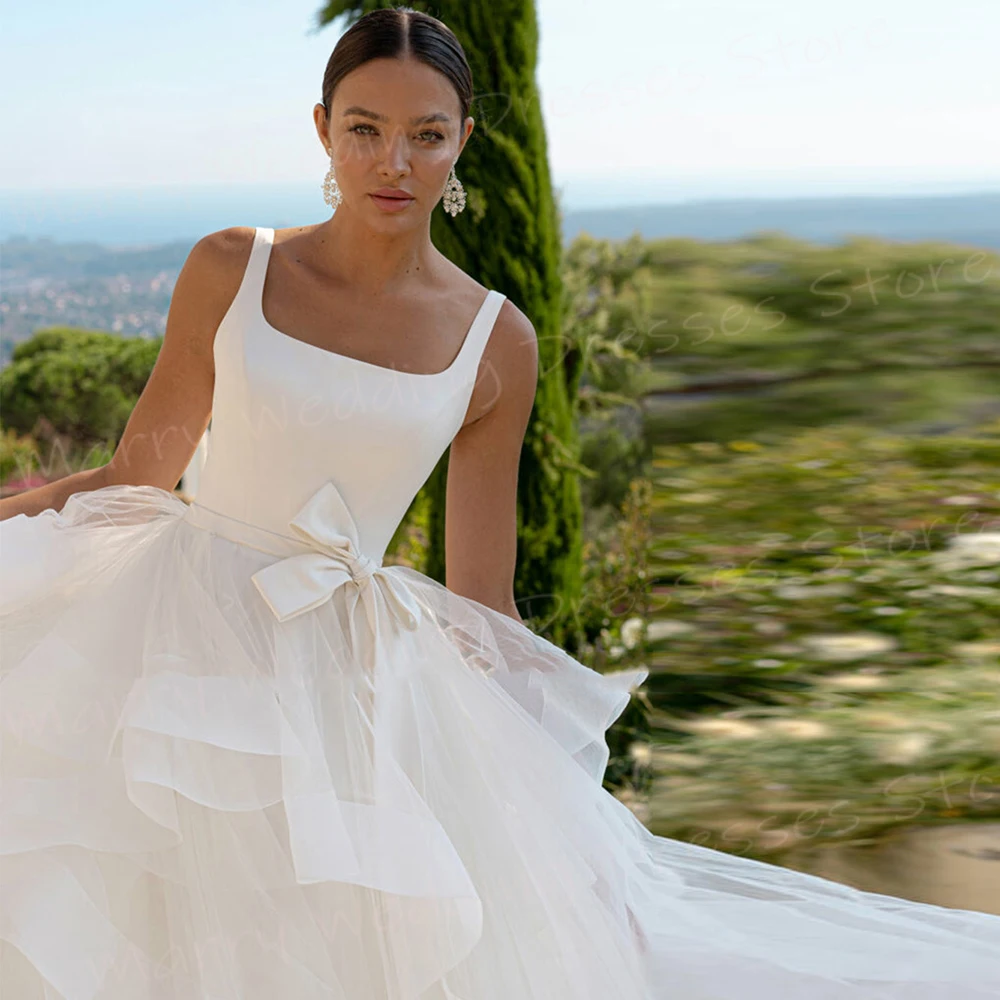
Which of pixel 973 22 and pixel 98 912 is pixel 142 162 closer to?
pixel 973 22

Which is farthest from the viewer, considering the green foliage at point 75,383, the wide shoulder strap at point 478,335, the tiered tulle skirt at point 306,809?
the green foliage at point 75,383

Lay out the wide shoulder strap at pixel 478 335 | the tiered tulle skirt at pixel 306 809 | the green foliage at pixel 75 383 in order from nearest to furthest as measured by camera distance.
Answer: the tiered tulle skirt at pixel 306 809
the wide shoulder strap at pixel 478 335
the green foliage at pixel 75 383

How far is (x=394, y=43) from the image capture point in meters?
1.31

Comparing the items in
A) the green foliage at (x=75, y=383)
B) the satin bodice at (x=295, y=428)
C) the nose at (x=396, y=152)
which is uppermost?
the nose at (x=396, y=152)

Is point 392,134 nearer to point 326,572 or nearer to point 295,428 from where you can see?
point 295,428

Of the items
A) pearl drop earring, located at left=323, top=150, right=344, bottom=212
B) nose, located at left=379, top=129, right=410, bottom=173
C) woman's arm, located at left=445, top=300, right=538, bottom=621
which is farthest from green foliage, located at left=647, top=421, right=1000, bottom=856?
nose, located at left=379, top=129, right=410, bottom=173

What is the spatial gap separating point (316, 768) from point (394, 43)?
2.61 feet

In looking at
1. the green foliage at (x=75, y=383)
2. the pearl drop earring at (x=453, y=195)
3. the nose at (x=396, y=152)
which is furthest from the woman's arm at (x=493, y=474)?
the green foliage at (x=75, y=383)

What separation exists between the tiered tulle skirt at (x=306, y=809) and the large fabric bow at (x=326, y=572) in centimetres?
2

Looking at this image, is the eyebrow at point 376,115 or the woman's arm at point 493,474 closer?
the eyebrow at point 376,115

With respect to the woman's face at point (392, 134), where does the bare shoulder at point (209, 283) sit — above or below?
below

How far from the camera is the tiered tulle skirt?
108 cm

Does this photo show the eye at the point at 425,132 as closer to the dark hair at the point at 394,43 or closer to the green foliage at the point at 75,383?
the dark hair at the point at 394,43

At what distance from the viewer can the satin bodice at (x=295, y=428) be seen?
4.44 feet
